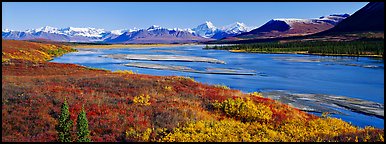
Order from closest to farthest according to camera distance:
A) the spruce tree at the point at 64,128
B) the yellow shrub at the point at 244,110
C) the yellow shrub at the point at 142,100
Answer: the spruce tree at the point at 64,128, the yellow shrub at the point at 244,110, the yellow shrub at the point at 142,100

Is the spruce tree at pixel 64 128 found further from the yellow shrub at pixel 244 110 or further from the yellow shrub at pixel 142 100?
the yellow shrub at pixel 244 110

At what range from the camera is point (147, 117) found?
54.3 feet

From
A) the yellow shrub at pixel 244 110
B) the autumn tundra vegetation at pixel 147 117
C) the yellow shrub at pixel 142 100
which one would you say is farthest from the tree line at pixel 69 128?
the yellow shrub at pixel 244 110

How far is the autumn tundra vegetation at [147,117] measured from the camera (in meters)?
14.0

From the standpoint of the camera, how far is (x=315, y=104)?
92.2 ft

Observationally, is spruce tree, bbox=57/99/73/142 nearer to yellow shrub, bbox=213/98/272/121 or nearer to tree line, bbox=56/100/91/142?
tree line, bbox=56/100/91/142

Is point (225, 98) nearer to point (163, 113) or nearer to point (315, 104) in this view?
point (163, 113)

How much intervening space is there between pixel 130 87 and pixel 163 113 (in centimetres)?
752

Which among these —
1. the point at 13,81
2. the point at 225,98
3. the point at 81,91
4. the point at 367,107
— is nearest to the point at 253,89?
the point at 367,107

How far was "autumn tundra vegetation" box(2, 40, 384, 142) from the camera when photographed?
14039 mm

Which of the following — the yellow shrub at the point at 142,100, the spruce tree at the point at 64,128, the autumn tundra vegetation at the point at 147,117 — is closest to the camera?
the spruce tree at the point at 64,128

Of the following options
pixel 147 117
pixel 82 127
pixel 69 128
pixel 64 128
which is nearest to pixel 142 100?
pixel 147 117

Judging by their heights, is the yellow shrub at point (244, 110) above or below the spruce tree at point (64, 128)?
below

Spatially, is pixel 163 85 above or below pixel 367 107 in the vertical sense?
above
